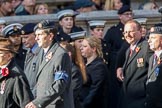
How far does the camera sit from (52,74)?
10336 millimetres

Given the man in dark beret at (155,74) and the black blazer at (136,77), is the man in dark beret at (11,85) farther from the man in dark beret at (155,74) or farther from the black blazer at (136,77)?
the black blazer at (136,77)

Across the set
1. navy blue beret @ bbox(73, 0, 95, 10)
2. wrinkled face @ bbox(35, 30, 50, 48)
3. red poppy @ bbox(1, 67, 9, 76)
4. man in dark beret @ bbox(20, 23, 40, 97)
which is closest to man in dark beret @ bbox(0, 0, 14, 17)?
navy blue beret @ bbox(73, 0, 95, 10)

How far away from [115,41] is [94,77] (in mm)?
2356

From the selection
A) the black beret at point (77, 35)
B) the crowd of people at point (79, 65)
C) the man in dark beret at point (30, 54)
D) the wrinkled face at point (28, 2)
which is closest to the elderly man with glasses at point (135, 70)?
the crowd of people at point (79, 65)

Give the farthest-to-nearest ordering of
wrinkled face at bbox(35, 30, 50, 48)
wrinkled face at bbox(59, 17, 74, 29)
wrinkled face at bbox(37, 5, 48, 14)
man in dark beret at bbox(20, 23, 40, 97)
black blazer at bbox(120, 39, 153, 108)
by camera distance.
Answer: wrinkled face at bbox(37, 5, 48, 14)
wrinkled face at bbox(59, 17, 74, 29)
black blazer at bbox(120, 39, 153, 108)
man in dark beret at bbox(20, 23, 40, 97)
wrinkled face at bbox(35, 30, 50, 48)

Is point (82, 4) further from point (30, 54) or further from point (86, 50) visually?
point (86, 50)

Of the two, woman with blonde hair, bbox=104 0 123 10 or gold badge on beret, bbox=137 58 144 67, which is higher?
woman with blonde hair, bbox=104 0 123 10

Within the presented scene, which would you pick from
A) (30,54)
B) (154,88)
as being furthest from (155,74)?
(30,54)

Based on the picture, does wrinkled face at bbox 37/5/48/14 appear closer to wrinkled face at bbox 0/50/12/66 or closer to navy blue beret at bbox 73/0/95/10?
navy blue beret at bbox 73/0/95/10

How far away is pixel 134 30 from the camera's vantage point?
1232 centimetres

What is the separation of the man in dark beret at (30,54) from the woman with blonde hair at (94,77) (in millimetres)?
697

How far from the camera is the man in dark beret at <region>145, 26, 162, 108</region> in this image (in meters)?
11.4

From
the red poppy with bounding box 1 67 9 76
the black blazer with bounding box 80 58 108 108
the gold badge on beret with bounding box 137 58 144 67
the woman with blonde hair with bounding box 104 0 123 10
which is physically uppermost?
the red poppy with bounding box 1 67 9 76

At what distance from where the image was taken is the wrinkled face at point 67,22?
1406 centimetres
